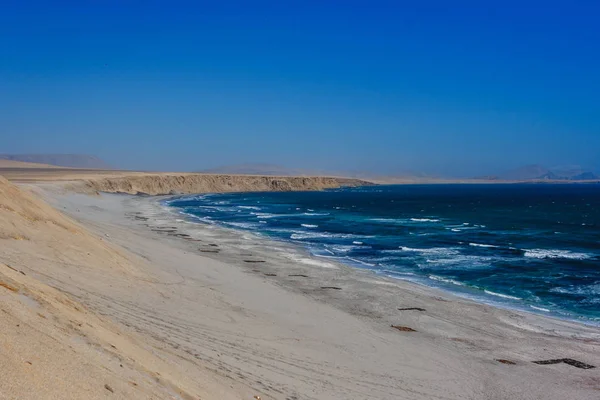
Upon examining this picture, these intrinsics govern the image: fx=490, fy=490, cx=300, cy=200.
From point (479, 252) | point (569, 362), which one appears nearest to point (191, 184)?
point (479, 252)

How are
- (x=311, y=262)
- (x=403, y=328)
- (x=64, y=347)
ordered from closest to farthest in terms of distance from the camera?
(x=64, y=347) < (x=403, y=328) < (x=311, y=262)

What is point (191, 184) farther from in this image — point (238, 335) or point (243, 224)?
point (238, 335)

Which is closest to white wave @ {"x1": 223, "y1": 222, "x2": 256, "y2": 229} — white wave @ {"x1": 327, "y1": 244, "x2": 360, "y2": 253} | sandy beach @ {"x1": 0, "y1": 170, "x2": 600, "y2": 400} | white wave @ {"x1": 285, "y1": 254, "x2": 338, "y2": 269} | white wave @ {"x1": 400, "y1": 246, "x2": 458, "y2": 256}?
white wave @ {"x1": 327, "y1": 244, "x2": 360, "y2": 253}

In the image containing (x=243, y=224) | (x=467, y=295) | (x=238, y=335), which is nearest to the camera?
(x=238, y=335)

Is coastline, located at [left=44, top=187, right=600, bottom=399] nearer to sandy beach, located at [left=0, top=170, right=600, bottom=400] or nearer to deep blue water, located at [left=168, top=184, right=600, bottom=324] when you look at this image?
sandy beach, located at [left=0, top=170, right=600, bottom=400]

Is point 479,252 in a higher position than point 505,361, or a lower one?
higher

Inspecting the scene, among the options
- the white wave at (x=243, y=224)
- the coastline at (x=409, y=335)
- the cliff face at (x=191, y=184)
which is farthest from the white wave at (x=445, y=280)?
the cliff face at (x=191, y=184)

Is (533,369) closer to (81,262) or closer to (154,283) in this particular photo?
(154,283)
